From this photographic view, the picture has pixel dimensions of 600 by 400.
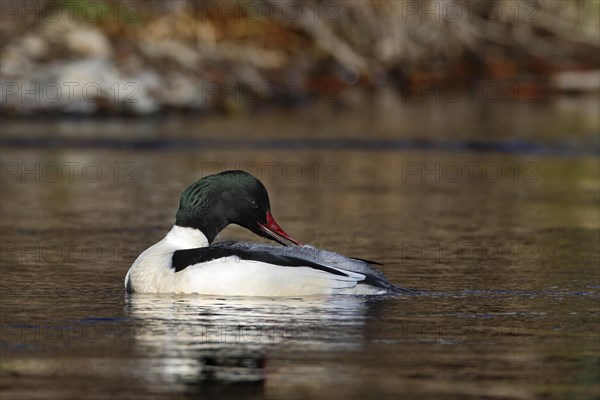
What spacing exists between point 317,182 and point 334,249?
579cm

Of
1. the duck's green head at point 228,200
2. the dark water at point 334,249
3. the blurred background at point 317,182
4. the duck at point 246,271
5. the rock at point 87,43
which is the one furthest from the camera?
the rock at point 87,43

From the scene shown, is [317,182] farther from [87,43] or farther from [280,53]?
[280,53]

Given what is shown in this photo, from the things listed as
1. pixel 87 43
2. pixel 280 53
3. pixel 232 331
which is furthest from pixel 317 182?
pixel 280 53

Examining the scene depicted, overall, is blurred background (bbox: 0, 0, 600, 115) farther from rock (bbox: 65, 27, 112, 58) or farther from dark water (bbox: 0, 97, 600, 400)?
dark water (bbox: 0, 97, 600, 400)

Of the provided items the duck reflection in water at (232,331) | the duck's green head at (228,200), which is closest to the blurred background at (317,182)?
the duck reflection in water at (232,331)

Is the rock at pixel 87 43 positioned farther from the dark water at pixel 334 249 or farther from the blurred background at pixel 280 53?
the dark water at pixel 334 249

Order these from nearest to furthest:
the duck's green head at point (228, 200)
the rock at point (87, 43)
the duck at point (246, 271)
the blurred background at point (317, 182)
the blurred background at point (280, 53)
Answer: the blurred background at point (317, 182)
the duck at point (246, 271)
the duck's green head at point (228, 200)
the blurred background at point (280, 53)
the rock at point (87, 43)

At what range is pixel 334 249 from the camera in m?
13.7

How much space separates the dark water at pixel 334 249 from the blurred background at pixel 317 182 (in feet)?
0.11

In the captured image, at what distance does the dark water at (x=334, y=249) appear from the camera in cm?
817

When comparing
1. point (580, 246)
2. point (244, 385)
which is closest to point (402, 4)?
point (580, 246)

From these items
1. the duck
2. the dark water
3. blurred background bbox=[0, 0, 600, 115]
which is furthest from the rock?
the duck

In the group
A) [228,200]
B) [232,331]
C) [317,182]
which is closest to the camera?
[232,331]

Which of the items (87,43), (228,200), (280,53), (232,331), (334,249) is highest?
(280,53)
